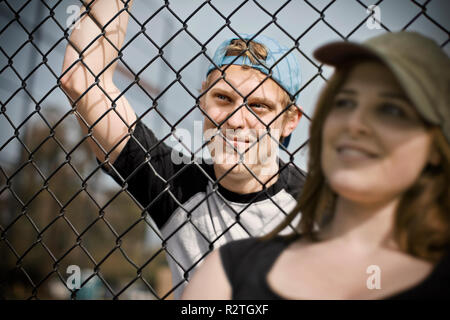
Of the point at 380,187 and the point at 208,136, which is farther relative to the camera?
the point at 208,136

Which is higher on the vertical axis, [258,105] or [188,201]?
[258,105]

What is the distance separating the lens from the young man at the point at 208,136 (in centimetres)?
167

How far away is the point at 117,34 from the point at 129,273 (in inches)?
899

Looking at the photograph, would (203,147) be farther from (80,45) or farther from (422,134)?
(422,134)

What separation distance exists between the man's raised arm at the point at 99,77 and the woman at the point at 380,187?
1.03 m

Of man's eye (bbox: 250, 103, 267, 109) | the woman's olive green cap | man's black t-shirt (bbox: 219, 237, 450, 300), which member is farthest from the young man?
the woman's olive green cap

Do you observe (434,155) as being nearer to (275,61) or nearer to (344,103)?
(344,103)

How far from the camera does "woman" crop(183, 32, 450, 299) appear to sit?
85 cm

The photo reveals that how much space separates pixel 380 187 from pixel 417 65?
27 centimetres

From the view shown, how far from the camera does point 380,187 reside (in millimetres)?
861

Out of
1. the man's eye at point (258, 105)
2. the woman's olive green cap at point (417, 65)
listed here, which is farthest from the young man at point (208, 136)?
the woman's olive green cap at point (417, 65)

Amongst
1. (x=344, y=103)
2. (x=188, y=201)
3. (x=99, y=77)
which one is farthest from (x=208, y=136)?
(x=344, y=103)

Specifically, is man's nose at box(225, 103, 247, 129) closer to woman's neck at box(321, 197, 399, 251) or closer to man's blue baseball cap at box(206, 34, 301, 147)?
man's blue baseball cap at box(206, 34, 301, 147)
